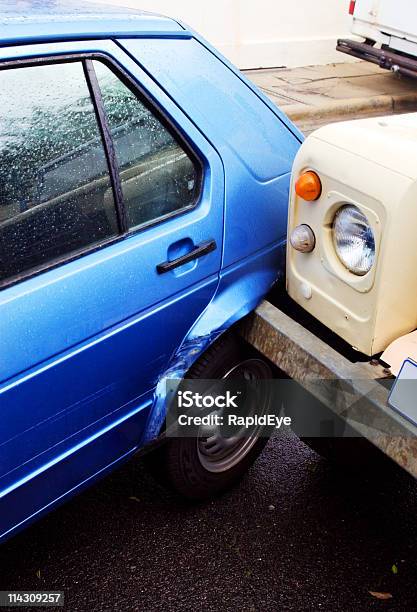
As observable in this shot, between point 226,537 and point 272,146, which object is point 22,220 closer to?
point 272,146

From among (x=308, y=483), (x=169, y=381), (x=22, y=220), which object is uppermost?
(x=22, y=220)

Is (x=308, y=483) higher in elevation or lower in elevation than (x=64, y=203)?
lower

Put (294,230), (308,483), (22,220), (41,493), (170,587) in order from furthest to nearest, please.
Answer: (308,483), (170,587), (294,230), (41,493), (22,220)

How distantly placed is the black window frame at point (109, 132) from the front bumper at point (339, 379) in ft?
1.66

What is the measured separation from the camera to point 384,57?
7.18 metres

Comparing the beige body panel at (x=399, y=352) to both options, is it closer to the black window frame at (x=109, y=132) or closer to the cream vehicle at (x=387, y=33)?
the black window frame at (x=109, y=132)

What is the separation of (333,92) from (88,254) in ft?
21.8

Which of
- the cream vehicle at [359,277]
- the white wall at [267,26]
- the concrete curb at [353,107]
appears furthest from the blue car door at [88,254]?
the white wall at [267,26]

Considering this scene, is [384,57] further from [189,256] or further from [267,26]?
[189,256]

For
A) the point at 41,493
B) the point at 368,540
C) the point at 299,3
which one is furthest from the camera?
the point at 299,3

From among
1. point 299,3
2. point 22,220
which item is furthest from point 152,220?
point 299,3

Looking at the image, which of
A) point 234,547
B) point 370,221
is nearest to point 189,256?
point 370,221

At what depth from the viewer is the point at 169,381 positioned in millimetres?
2205

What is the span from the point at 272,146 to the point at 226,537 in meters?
1.49
